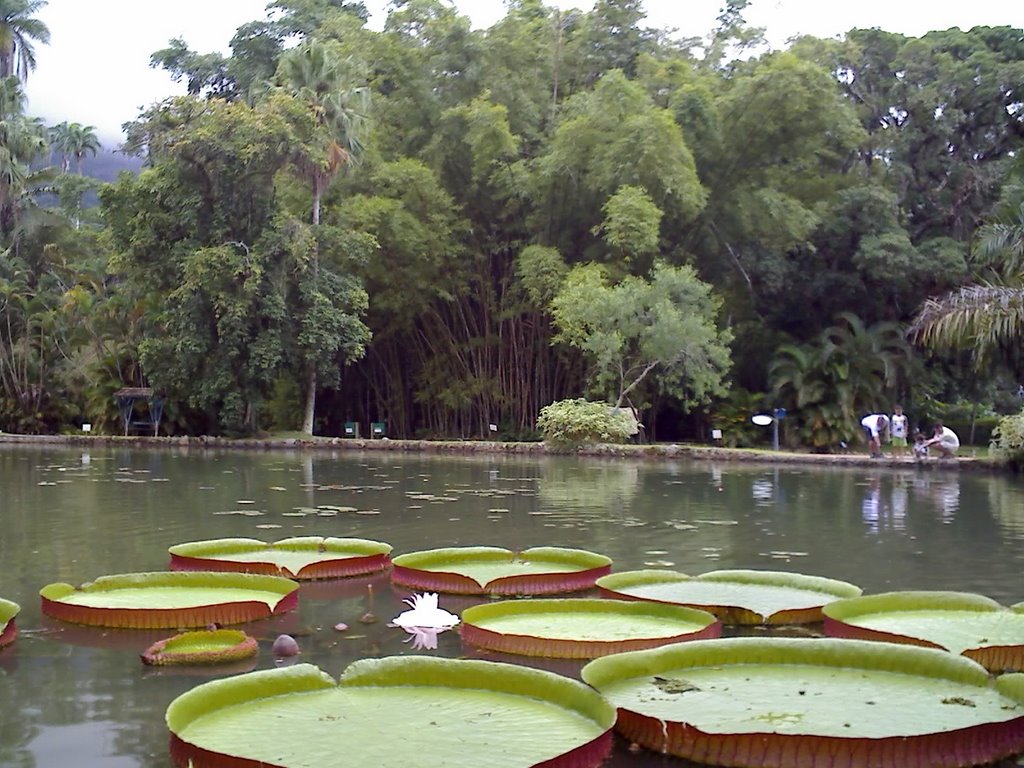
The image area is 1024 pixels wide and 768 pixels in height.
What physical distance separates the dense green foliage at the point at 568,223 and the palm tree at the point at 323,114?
8cm

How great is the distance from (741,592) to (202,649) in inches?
115

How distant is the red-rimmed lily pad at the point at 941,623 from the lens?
4.75 m

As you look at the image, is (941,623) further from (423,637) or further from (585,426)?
(585,426)

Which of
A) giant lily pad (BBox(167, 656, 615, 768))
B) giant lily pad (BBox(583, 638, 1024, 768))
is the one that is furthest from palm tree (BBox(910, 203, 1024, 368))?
giant lily pad (BBox(167, 656, 615, 768))

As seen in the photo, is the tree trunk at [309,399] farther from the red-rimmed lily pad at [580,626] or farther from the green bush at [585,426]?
the red-rimmed lily pad at [580,626]

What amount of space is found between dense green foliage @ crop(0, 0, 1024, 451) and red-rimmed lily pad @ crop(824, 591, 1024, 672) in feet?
57.7

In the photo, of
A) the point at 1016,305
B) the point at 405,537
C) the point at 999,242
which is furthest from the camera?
the point at 999,242

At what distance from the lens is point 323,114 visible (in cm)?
2595

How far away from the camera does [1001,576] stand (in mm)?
7633

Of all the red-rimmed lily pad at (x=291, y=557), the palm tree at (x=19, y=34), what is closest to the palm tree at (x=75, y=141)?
the palm tree at (x=19, y=34)

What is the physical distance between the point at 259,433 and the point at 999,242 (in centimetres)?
1657

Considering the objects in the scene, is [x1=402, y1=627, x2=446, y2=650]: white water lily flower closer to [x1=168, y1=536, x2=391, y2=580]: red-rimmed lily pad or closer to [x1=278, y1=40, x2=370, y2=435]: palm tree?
[x1=168, y1=536, x2=391, y2=580]: red-rimmed lily pad

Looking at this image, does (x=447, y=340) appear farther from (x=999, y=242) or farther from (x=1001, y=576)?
(x=1001, y=576)

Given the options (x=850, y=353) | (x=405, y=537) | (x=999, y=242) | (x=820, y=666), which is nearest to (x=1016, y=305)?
(x=999, y=242)
